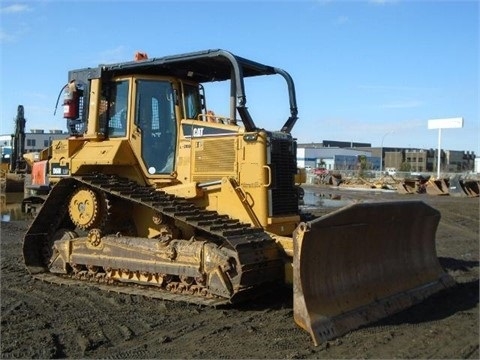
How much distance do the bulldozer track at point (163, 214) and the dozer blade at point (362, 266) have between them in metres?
0.76

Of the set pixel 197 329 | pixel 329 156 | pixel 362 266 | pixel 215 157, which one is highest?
pixel 329 156

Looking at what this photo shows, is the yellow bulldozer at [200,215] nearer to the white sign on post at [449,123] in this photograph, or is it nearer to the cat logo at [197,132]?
the cat logo at [197,132]

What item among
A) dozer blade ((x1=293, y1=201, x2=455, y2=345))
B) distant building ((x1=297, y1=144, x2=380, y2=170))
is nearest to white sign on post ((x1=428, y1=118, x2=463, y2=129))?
distant building ((x1=297, y1=144, x2=380, y2=170))

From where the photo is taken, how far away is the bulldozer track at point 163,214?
677 cm

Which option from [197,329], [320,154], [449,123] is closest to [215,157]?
[197,329]

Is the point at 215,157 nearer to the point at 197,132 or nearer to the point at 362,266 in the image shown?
the point at 197,132

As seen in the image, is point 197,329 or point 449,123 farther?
point 449,123

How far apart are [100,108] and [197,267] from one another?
321 cm

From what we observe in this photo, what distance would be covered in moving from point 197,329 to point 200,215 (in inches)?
67.3

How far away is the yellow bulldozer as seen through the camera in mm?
6707

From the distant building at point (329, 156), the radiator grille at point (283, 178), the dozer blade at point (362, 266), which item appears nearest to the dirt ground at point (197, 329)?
the dozer blade at point (362, 266)

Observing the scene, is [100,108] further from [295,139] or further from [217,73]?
[295,139]

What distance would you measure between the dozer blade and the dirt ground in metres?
0.18

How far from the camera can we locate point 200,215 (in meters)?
7.35
